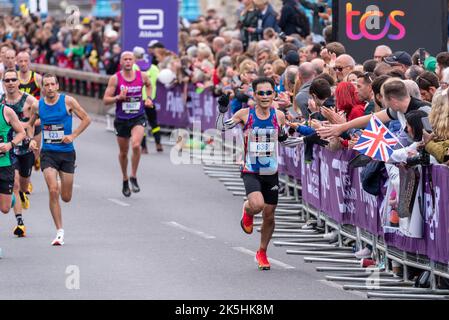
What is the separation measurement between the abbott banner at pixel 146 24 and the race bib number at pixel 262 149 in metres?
16.7

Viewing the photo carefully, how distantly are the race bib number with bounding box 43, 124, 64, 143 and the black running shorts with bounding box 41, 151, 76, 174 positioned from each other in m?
0.15

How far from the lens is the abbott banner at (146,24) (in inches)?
1236

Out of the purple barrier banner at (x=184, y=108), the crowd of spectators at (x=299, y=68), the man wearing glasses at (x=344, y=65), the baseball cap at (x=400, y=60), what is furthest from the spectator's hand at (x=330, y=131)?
the purple barrier banner at (x=184, y=108)

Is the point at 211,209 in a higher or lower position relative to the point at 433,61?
lower

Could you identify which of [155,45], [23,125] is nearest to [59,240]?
[23,125]

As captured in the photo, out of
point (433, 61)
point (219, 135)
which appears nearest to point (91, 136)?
point (219, 135)

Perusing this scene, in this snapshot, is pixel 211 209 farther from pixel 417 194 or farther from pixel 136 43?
pixel 136 43

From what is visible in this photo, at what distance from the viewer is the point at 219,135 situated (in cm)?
2761

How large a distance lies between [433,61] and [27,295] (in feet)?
21.3

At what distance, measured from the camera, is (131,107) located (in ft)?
71.2

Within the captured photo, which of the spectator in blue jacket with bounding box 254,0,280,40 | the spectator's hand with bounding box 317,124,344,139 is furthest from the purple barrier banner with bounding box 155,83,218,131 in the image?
the spectator's hand with bounding box 317,124,344,139

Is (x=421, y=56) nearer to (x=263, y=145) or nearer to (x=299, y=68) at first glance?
(x=299, y=68)

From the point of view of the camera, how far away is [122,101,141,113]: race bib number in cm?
2164
